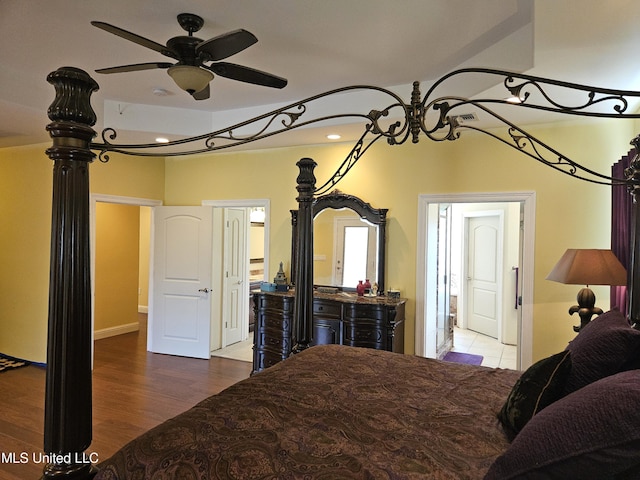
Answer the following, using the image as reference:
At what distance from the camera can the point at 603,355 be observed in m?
1.43

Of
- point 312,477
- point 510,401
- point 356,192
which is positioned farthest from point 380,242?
point 312,477

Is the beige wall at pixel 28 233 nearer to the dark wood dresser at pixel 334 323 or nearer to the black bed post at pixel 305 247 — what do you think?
the dark wood dresser at pixel 334 323

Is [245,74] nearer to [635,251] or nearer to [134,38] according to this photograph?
[134,38]

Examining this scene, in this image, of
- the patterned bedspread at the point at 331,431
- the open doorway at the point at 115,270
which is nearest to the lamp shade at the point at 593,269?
the patterned bedspread at the point at 331,431

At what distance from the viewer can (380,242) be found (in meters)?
4.54

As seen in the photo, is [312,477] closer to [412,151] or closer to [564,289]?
[564,289]

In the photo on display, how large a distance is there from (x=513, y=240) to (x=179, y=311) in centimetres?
493

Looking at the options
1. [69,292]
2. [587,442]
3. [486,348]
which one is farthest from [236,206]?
[587,442]

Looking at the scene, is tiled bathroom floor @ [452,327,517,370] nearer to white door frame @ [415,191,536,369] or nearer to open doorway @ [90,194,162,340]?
white door frame @ [415,191,536,369]

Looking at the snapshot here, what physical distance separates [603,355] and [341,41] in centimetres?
238

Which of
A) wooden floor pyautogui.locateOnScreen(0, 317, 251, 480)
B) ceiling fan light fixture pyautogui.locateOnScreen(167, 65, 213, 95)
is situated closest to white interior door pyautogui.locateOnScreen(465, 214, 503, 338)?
wooden floor pyautogui.locateOnScreen(0, 317, 251, 480)

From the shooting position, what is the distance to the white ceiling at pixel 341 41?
228cm

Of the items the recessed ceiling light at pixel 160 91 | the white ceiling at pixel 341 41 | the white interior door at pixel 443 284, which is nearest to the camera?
the white ceiling at pixel 341 41

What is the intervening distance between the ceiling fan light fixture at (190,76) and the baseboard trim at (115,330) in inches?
200
